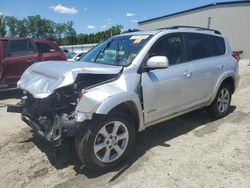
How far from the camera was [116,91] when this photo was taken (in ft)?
12.6

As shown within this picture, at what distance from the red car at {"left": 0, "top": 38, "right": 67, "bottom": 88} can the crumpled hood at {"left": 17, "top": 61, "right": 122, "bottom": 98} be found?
4.54 metres

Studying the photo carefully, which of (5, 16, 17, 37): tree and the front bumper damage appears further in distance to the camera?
(5, 16, 17, 37): tree

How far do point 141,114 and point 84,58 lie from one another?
5.73 feet

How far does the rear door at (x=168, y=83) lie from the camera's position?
4312 millimetres

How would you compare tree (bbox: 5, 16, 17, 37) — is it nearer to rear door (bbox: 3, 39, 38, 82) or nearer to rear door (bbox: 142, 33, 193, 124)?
rear door (bbox: 3, 39, 38, 82)

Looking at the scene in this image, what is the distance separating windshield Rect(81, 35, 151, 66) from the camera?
14.6 feet

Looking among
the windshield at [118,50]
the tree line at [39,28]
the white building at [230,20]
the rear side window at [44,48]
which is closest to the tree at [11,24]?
the tree line at [39,28]

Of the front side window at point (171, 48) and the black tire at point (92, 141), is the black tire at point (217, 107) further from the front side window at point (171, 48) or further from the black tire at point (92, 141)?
the black tire at point (92, 141)

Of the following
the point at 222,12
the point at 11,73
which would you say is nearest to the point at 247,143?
the point at 11,73

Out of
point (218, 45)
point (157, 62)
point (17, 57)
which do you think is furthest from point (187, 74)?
point (17, 57)

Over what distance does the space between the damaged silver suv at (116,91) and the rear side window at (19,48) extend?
4.57m

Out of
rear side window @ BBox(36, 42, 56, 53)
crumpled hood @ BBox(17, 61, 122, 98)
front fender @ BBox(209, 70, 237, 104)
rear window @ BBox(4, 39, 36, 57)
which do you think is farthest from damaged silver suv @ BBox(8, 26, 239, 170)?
rear side window @ BBox(36, 42, 56, 53)

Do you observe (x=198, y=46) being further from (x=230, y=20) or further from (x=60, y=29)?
(x=60, y=29)

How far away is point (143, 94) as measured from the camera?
13.8 ft
